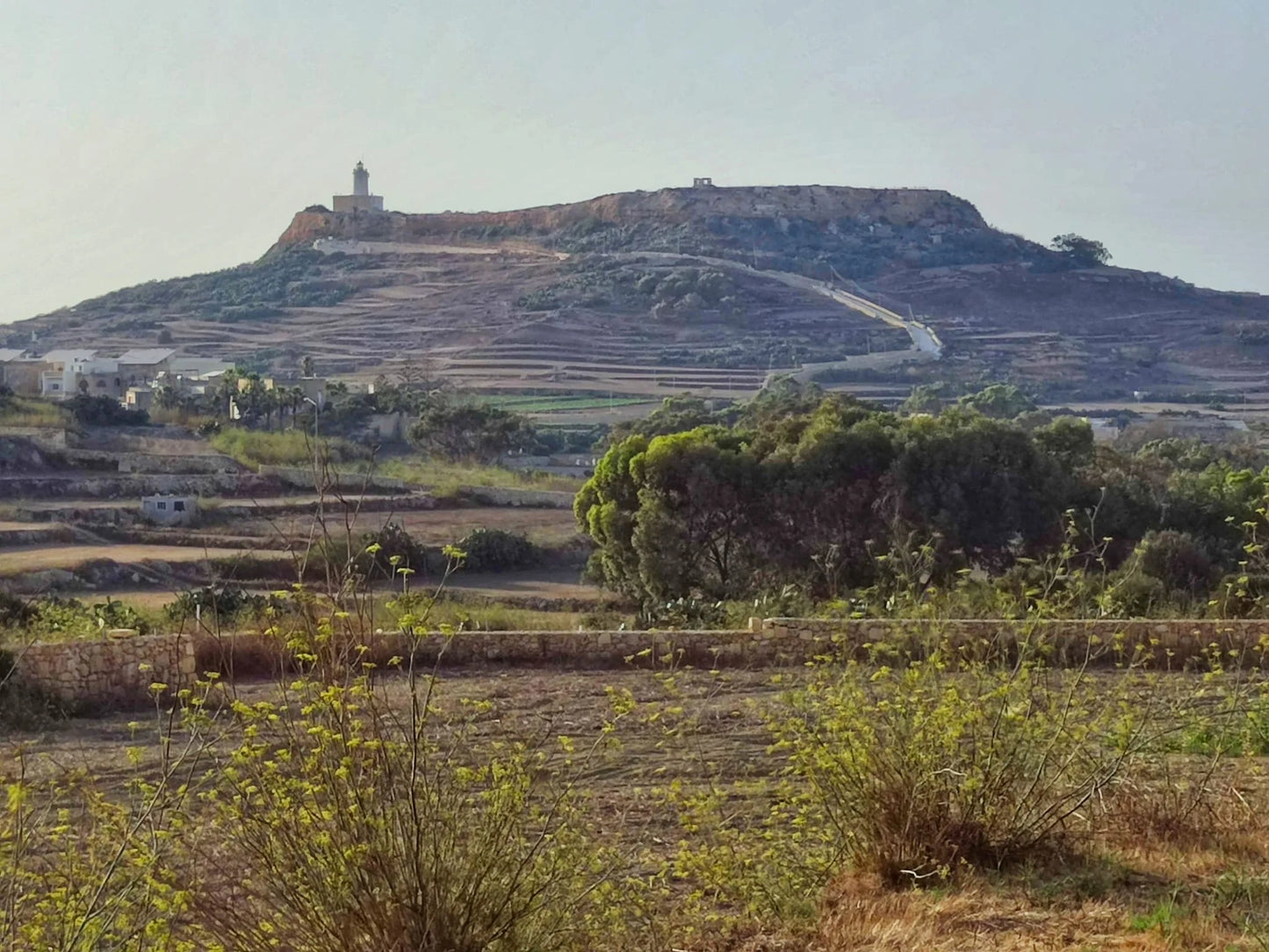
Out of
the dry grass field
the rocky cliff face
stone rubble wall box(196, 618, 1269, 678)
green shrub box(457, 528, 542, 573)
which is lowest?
green shrub box(457, 528, 542, 573)

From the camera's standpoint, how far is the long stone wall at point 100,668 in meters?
10.0

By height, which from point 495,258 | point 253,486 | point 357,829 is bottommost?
point 253,486

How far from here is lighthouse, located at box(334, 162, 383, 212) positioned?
116188 millimetres

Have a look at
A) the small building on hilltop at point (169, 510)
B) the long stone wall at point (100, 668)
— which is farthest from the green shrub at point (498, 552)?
the long stone wall at point (100, 668)

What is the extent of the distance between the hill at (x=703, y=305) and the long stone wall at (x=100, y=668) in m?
57.1

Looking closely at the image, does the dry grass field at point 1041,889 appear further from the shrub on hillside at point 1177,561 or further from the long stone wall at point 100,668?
the shrub on hillside at point 1177,561

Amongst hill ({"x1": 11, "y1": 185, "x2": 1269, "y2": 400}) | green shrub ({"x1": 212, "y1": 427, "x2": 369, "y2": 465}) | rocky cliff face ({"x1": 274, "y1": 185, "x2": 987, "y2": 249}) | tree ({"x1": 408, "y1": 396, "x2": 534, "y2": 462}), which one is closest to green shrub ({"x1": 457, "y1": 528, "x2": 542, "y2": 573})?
green shrub ({"x1": 212, "y1": 427, "x2": 369, "y2": 465})

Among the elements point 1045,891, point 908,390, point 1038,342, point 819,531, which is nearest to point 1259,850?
point 1045,891

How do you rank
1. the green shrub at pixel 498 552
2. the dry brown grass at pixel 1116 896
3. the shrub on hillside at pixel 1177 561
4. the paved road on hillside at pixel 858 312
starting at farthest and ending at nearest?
the paved road on hillside at pixel 858 312 < the green shrub at pixel 498 552 < the shrub on hillside at pixel 1177 561 < the dry brown grass at pixel 1116 896

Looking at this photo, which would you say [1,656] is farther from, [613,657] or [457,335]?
[457,335]

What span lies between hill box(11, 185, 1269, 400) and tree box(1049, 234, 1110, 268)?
2070mm

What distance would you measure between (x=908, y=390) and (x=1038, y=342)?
20494mm

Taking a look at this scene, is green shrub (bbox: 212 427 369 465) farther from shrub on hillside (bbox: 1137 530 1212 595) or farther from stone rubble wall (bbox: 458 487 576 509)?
shrub on hillside (bbox: 1137 530 1212 595)

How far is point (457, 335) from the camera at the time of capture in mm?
86188
